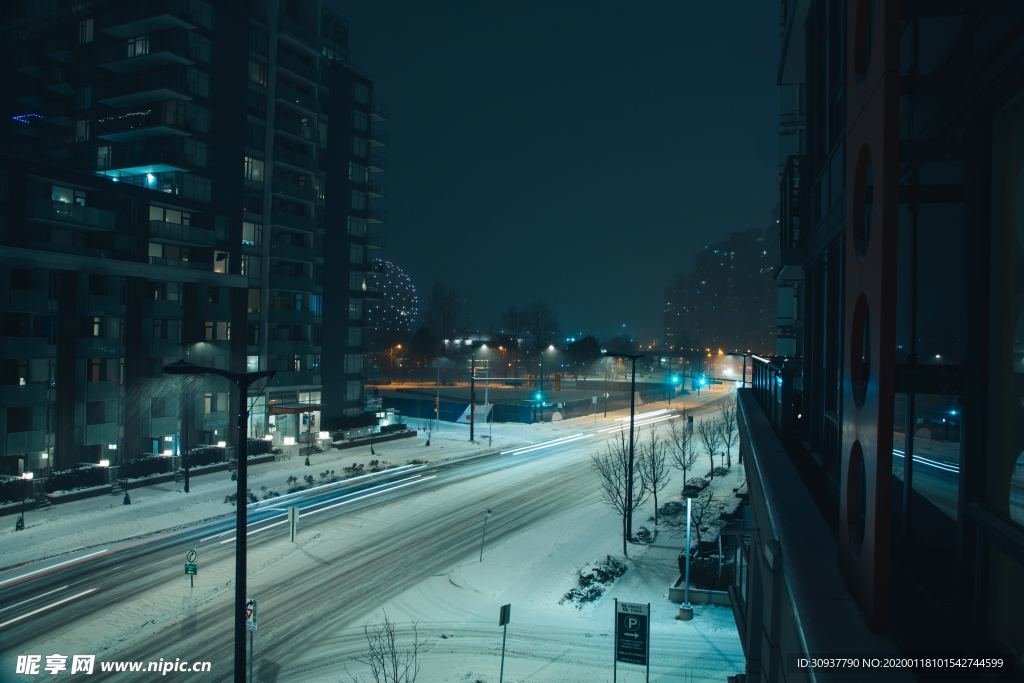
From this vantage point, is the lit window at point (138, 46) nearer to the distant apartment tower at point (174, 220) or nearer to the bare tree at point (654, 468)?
the distant apartment tower at point (174, 220)

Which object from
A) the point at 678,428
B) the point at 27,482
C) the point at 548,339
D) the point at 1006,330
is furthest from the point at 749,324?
the point at 1006,330

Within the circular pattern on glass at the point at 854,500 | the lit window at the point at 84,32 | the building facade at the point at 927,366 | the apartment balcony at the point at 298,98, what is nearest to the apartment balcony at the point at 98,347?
the lit window at the point at 84,32

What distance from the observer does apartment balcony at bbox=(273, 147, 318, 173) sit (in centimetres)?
4712

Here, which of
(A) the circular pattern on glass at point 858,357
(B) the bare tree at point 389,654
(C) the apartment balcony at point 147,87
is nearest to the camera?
(A) the circular pattern on glass at point 858,357

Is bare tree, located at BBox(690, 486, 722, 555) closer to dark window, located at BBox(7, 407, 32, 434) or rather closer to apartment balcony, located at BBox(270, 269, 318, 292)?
dark window, located at BBox(7, 407, 32, 434)

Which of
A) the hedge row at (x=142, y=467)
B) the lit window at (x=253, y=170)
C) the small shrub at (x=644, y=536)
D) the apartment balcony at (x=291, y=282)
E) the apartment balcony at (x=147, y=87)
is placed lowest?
the small shrub at (x=644, y=536)

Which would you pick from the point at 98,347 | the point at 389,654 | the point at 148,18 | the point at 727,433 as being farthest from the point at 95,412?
the point at 727,433

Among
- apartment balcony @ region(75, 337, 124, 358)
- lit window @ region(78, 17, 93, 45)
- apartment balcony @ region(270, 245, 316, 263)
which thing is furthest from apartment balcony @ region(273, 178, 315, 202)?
apartment balcony @ region(75, 337, 124, 358)

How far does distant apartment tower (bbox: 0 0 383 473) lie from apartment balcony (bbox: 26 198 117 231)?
0.09 metres

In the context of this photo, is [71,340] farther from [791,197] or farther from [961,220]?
[961,220]

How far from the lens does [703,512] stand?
30.0 meters

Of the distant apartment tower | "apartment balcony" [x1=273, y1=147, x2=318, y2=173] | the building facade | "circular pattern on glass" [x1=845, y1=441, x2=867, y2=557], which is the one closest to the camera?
the building facade

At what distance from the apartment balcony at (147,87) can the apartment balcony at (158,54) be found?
62 centimetres

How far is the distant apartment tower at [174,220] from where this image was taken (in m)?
32.5
